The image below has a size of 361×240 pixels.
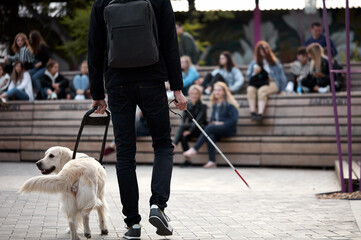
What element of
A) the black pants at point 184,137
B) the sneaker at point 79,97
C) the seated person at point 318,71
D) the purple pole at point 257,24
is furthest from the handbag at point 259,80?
the purple pole at point 257,24

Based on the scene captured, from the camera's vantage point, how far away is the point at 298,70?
15.1 m

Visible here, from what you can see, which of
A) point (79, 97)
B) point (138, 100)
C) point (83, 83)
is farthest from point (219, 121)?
point (138, 100)

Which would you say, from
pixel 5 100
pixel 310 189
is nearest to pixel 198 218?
pixel 310 189

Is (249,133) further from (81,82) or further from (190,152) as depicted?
(81,82)

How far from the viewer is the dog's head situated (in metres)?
5.80

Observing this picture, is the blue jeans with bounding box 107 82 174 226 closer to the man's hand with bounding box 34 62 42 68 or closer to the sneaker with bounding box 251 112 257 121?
the sneaker with bounding box 251 112 257 121

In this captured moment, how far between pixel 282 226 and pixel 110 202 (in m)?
2.29

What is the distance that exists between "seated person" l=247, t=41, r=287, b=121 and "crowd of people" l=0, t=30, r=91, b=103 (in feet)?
13.8

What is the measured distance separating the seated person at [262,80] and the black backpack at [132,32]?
335 inches

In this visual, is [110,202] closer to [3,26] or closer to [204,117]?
[204,117]

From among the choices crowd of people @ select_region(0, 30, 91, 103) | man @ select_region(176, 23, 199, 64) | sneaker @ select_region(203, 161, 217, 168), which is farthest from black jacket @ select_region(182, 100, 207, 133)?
crowd of people @ select_region(0, 30, 91, 103)

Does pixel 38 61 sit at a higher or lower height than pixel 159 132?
higher

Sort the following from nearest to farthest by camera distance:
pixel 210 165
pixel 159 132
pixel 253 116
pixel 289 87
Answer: pixel 159 132
pixel 210 165
pixel 253 116
pixel 289 87

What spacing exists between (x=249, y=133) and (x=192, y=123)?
1.19 meters
